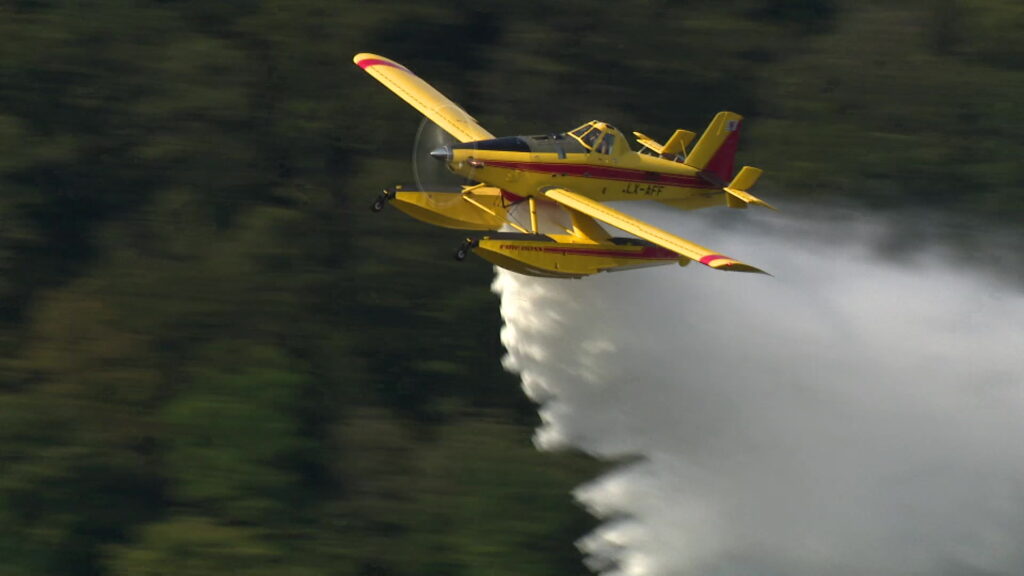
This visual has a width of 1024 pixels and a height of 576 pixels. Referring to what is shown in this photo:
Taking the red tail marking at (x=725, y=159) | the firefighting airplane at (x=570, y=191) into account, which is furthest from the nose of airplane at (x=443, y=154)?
the red tail marking at (x=725, y=159)

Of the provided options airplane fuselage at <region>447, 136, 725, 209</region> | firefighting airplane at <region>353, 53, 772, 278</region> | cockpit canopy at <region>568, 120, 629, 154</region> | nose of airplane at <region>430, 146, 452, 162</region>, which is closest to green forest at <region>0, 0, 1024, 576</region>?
airplane fuselage at <region>447, 136, 725, 209</region>

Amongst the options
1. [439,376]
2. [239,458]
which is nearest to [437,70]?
[439,376]

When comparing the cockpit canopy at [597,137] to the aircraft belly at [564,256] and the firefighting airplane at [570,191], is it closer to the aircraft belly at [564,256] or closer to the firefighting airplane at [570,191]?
the firefighting airplane at [570,191]

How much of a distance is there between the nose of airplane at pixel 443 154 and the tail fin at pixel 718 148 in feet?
11.9

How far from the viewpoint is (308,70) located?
91.6 feet

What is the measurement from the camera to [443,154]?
17.0m

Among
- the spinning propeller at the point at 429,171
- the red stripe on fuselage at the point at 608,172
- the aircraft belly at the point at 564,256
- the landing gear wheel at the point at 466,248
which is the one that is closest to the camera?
the landing gear wheel at the point at 466,248

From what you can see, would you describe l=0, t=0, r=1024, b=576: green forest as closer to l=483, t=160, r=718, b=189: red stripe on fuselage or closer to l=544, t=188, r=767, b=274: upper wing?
l=483, t=160, r=718, b=189: red stripe on fuselage

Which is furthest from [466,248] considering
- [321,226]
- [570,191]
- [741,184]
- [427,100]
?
[321,226]

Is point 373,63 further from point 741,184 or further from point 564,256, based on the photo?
point 741,184

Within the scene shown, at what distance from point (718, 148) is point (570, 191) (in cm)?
246

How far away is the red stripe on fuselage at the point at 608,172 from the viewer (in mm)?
17500

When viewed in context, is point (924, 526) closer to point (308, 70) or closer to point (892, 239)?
point (892, 239)

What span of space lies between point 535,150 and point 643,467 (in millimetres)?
6490
